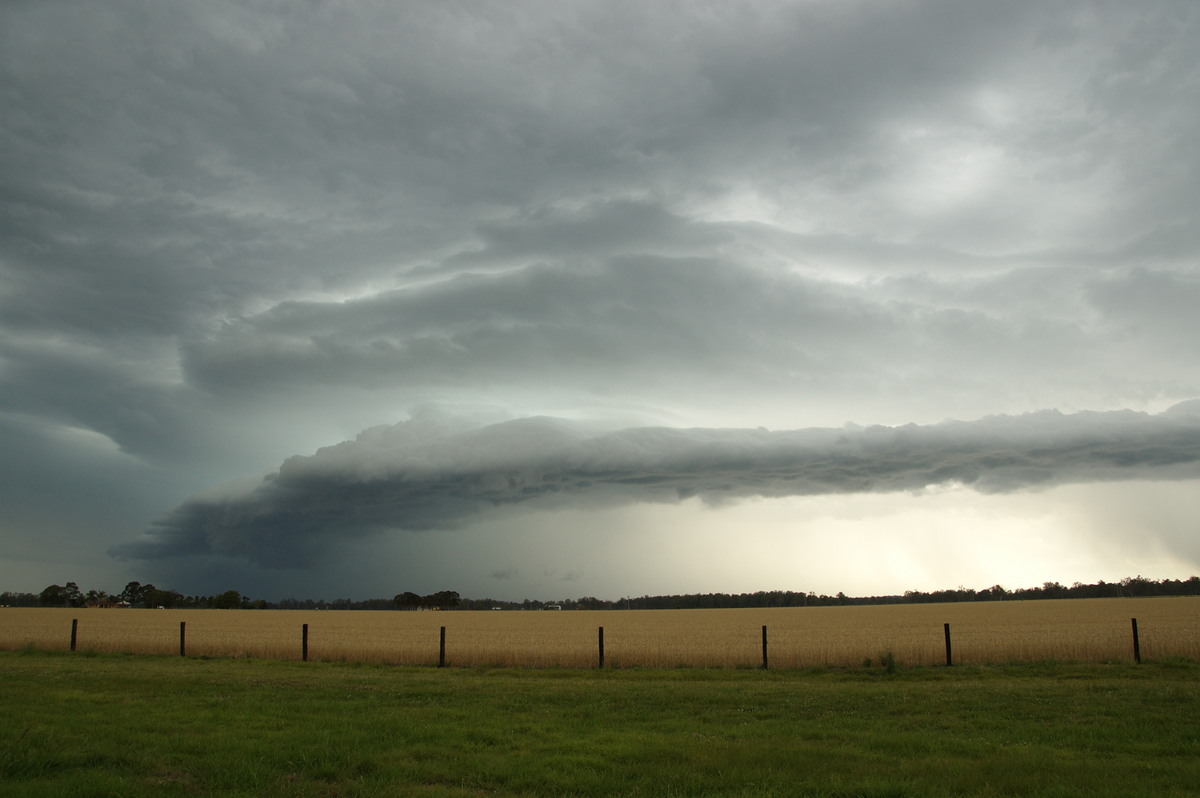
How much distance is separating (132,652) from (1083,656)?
37944mm

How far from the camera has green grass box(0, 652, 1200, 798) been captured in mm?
8938

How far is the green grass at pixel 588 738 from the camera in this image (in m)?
8.94

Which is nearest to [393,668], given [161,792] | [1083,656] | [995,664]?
[161,792]

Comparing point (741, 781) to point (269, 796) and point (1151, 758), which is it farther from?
point (1151, 758)

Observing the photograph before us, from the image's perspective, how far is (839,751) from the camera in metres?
10.9

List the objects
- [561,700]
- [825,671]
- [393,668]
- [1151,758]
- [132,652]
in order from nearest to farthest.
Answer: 1. [1151,758]
2. [561,700]
3. [825,671]
4. [393,668]
5. [132,652]

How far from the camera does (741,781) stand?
9.05 meters

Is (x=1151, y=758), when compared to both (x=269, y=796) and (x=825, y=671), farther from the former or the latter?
(x=825, y=671)

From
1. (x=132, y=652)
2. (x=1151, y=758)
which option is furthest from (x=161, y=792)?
(x=132, y=652)

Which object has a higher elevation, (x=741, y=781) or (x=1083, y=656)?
(x=741, y=781)

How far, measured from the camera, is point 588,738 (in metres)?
11.8

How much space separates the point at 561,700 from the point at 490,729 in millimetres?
4330

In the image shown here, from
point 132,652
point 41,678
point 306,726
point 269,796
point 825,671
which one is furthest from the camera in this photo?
point 132,652

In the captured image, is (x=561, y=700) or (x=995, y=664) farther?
(x=995, y=664)
